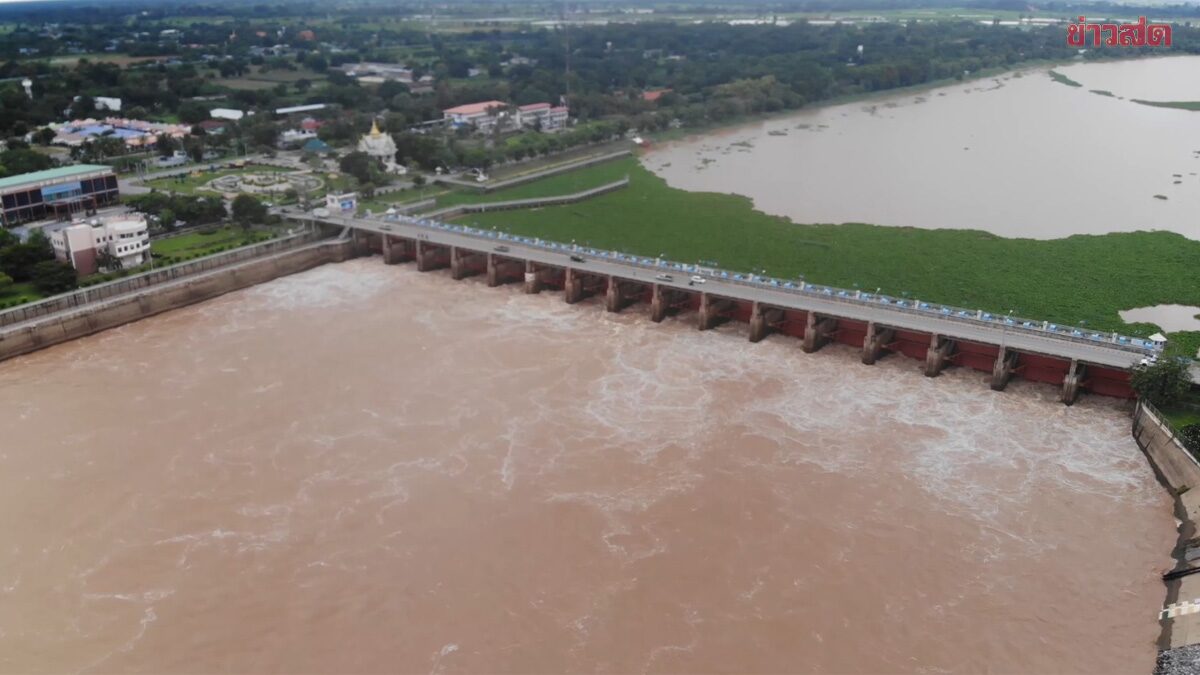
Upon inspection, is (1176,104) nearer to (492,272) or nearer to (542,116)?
(542,116)

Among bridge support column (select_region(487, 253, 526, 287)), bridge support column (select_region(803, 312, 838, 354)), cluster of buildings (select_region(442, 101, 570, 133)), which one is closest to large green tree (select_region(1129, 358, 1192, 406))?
bridge support column (select_region(803, 312, 838, 354))

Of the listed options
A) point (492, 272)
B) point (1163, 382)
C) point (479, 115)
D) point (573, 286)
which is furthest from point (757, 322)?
point (479, 115)

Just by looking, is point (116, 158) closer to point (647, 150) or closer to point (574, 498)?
point (647, 150)

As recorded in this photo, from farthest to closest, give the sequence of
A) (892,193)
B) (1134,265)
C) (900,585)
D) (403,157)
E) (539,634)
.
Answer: (403,157) → (892,193) → (1134,265) → (900,585) → (539,634)

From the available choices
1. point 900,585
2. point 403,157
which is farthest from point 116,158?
point 900,585

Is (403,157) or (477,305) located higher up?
(403,157)
